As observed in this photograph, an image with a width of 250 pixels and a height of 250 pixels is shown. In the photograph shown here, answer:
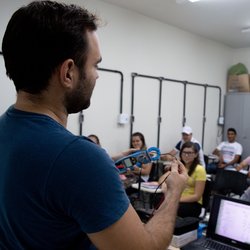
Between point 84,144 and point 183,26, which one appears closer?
point 84,144

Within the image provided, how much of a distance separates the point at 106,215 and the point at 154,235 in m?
0.17

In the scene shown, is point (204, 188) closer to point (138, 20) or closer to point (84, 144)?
point (138, 20)

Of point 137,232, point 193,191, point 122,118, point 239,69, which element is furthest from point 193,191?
point 239,69

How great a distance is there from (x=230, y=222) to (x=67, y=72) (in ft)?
5.00

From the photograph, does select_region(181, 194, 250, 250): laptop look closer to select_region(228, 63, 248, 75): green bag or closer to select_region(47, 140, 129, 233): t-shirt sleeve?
select_region(47, 140, 129, 233): t-shirt sleeve

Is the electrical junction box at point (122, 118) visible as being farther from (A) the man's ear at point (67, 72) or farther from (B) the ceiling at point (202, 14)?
(A) the man's ear at point (67, 72)

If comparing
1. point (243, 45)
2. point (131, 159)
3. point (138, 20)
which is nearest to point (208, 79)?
point (243, 45)

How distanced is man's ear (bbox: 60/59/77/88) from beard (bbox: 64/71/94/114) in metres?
0.02

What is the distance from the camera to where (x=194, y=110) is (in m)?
6.13

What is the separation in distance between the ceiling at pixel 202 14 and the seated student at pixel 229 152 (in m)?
1.95

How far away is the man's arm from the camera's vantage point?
2.24 feet

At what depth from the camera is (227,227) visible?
1866mm

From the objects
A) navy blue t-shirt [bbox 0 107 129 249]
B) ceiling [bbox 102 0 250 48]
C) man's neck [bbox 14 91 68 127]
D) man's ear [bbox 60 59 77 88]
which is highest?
ceiling [bbox 102 0 250 48]

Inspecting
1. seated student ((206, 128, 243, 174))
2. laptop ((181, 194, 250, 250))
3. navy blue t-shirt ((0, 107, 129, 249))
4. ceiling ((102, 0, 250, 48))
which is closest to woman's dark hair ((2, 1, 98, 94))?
navy blue t-shirt ((0, 107, 129, 249))
